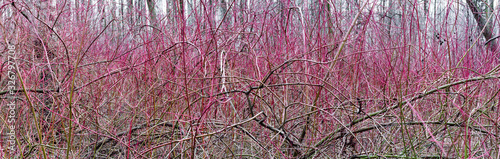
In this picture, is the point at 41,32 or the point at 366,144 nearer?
the point at 366,144

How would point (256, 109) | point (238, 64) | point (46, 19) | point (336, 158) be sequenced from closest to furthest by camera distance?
point (336, 158), point (256, 109), point (46, 19), point (238, 64)

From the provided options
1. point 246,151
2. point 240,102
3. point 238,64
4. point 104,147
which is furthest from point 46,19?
point 246,151

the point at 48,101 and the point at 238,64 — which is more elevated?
the point at 238,64

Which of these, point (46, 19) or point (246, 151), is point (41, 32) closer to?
point (46, 19)

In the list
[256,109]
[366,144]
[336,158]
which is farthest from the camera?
[256,109]

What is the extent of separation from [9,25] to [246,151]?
169 centimetres

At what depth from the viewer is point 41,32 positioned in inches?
83.2

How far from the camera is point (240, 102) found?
168 centimetres

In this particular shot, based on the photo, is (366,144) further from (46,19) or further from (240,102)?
(46,19)

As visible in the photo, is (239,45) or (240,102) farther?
(239,45)

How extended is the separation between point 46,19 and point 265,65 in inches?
62.0

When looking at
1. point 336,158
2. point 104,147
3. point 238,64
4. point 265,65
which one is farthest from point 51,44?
point 336,158

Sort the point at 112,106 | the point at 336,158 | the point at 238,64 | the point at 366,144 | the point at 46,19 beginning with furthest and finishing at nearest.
A: the point at 238,64
the point at 46,19
the point at 112,106
the point at 366,144
the point at 336,158

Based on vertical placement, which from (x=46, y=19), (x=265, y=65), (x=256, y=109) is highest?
(x=46, y=19)
